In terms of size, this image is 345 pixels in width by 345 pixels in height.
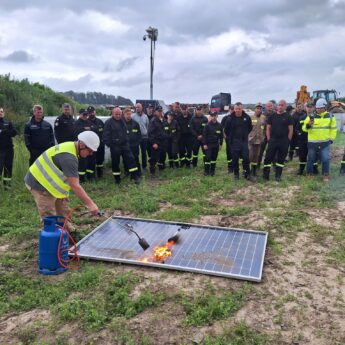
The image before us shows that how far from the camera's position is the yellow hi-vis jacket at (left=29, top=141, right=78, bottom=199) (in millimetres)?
4578

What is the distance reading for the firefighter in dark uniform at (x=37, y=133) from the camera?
8.03 m

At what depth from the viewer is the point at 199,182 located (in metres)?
8.98

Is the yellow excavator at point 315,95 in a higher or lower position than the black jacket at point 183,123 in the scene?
higher

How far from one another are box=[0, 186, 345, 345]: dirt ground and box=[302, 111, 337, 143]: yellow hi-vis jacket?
4.47 m

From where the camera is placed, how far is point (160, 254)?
4.63 metres

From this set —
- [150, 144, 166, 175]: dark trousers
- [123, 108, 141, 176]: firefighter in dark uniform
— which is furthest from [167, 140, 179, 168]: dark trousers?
[123, 108, 141, 176]: firefighter in dark uniform

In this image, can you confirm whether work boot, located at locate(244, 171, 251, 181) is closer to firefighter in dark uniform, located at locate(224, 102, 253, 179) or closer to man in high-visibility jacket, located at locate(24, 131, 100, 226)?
firefighter in dark uniform, located at locate(224, 102, 253, 179)

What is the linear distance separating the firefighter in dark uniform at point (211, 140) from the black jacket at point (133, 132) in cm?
179

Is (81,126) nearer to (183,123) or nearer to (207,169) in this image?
(183,123)

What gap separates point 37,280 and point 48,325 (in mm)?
907

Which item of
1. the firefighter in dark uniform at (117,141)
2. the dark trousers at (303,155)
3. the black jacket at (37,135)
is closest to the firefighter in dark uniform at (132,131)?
the firefighter in dark uniform at (117,141)

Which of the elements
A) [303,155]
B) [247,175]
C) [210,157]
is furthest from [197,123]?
[303,155]

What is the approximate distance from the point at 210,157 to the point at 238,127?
49.2 inches

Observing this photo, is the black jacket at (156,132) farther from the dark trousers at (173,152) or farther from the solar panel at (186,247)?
the solar panel at (186,247)
